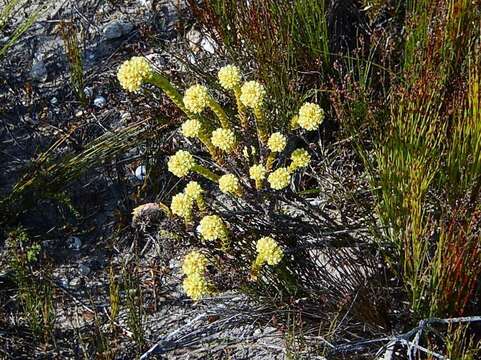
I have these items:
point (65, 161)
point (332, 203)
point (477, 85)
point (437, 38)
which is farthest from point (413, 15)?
point (65, 161)

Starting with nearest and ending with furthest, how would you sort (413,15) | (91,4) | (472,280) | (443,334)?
(472,280), (443,334), (413,15), (91,4)

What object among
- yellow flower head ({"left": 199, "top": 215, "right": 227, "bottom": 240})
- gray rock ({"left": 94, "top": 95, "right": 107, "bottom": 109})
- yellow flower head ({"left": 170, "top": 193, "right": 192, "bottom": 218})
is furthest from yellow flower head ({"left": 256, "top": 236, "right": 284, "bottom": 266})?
gray rock ({"left": 94, "top": 95, "right": 107, "bottom": 109})

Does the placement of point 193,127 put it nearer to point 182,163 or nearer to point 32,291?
point 182,163

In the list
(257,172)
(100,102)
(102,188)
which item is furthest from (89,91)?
(257,172)

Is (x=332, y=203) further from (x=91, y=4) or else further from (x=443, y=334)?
(x=91, y=4)

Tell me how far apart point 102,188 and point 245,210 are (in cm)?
85

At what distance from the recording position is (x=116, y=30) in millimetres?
3615

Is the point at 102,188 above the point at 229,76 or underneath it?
underneath

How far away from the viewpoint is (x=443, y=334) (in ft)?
7.38

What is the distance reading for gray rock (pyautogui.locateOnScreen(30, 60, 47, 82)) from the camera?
11.5 feet

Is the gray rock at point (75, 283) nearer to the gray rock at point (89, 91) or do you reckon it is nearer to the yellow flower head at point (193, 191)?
the yellow flower head at point (193, 191)

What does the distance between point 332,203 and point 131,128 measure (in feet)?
3.29

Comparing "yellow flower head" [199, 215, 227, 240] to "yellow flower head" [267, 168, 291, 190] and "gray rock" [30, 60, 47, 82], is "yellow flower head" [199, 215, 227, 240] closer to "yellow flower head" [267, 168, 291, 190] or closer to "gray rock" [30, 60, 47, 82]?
"yellow flower head" [267, 168, 291, 190]

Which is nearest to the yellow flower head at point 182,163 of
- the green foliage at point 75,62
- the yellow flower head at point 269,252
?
the yellow flower head at point 269,252
